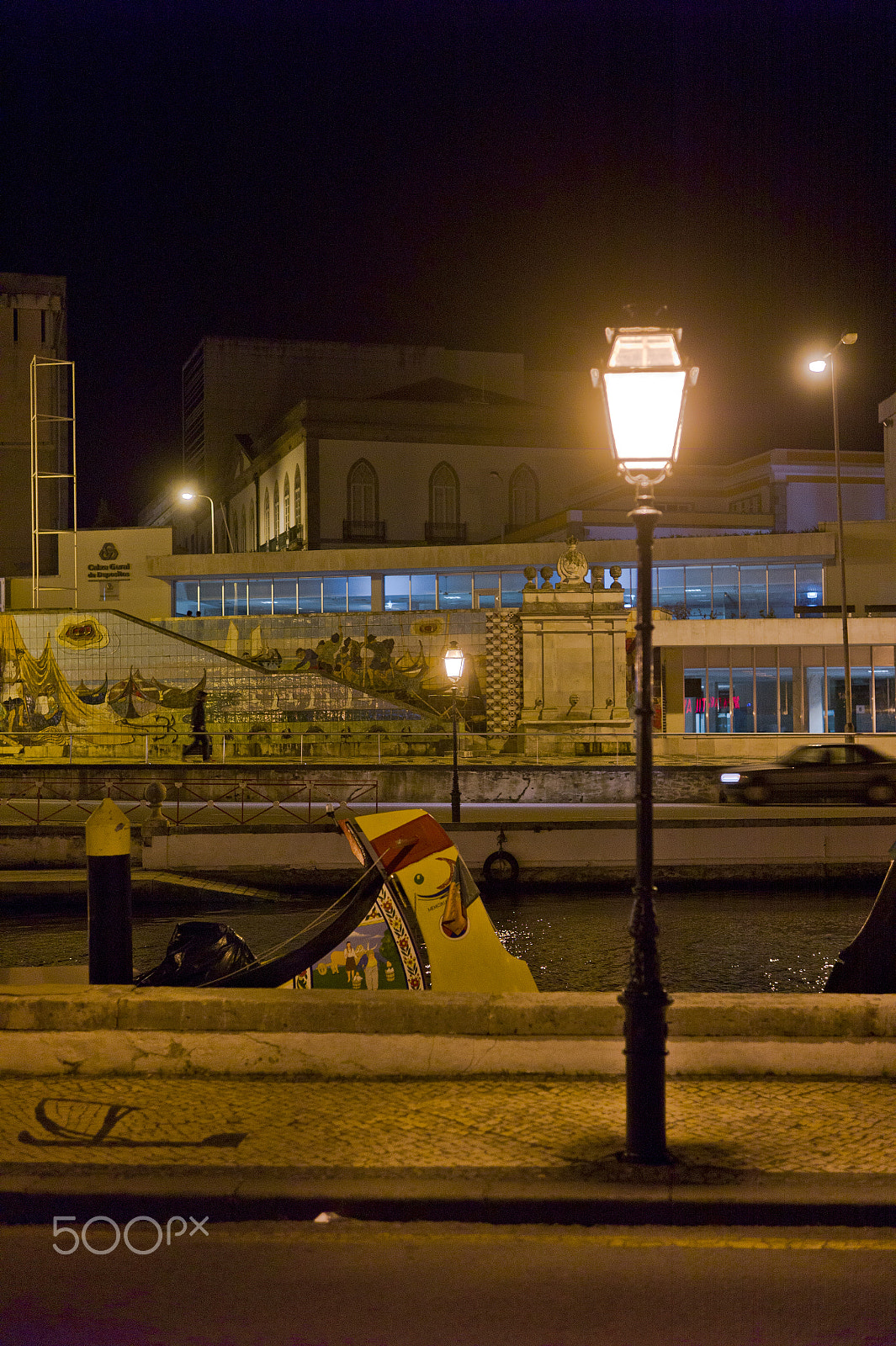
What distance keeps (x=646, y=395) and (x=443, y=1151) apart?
422cm

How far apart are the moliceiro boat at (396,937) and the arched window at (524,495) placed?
5087 centimetres

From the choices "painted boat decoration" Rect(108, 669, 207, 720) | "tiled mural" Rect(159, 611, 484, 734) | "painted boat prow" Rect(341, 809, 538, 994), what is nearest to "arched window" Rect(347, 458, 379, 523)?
"tiled mural" Rect(159, 611, 484, 734)

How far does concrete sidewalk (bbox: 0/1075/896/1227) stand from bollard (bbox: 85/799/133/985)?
1.35 metres

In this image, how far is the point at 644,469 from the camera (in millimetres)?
6387

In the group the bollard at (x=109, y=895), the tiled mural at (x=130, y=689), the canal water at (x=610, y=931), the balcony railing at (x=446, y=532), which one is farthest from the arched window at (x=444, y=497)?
the bollard at (x=109, y=895)

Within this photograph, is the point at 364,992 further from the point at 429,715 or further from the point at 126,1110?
the point at 429,715

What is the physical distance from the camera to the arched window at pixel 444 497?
5803cm

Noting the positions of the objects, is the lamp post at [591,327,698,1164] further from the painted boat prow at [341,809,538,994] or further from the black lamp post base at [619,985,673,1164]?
the painted boat prow at [341,809,538,994]

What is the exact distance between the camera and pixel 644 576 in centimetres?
641

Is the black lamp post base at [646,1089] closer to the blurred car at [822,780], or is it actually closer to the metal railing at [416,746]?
the blurred car at [822,780]

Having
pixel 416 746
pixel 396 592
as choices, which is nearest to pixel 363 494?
pixel 396 592

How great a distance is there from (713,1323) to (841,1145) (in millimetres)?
1776

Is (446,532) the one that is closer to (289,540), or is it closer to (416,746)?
(289,540)

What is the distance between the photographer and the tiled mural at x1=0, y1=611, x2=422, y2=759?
38.2m
